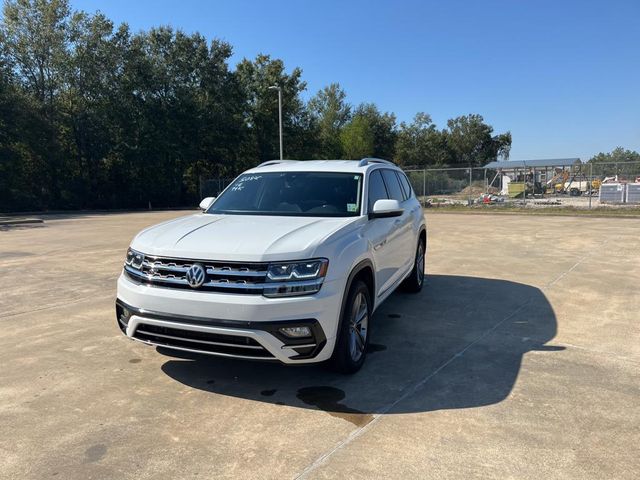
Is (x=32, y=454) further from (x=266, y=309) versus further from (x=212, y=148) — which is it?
(x=212, y=148)

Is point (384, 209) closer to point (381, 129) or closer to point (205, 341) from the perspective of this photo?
point (205, 341)

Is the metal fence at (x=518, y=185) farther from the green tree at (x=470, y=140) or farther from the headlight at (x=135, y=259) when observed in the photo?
the green tree at (x=470, y=140)

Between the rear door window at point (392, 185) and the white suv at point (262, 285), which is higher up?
the rear door window at point (392, 185)

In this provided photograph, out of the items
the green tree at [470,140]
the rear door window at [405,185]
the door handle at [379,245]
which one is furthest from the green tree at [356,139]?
A: the door handle at [379,245]

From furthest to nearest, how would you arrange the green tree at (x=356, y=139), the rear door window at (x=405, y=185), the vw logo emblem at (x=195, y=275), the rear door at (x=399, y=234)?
the green tree at (x=356, y=139)
the rear door window at (x=405, y=185)
the rear door at (x=399, y=234)
the vw logo emblem at (x=195, y=275)

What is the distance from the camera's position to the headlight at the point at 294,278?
353cm

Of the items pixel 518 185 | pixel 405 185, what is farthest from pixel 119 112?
pixel 405 185

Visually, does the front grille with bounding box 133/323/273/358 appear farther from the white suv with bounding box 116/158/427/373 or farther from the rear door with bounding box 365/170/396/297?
the rear door with bounding box 365/170/396/297

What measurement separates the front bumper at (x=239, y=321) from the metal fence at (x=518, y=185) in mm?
25223

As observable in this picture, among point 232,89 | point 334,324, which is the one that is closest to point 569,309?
point 334,324

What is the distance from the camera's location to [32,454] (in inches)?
120

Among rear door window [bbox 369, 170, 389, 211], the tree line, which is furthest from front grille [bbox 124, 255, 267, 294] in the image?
the tree line

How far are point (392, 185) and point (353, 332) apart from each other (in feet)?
8.77

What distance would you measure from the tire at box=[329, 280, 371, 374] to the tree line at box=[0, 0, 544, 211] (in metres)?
34.1
